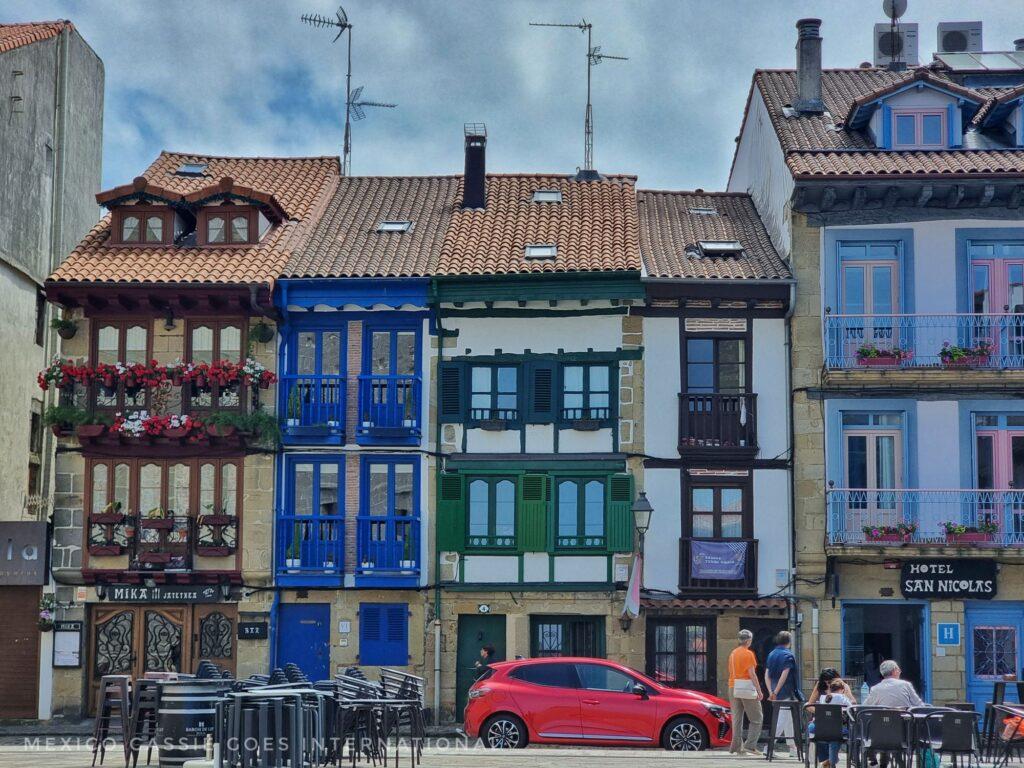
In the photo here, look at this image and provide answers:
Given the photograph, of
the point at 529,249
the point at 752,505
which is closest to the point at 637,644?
the point at 752,505

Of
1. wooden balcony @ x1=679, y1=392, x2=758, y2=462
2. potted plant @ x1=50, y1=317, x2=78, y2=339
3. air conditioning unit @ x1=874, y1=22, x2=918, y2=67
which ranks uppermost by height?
air conditioning unit @ x1=874, y1=22, x2=918, y2=67

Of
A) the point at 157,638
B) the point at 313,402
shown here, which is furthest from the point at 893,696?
the point at 157,638

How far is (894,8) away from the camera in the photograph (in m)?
36.5

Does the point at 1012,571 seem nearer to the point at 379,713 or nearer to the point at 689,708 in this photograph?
the point at 689,708

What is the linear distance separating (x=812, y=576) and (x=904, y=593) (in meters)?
1.71

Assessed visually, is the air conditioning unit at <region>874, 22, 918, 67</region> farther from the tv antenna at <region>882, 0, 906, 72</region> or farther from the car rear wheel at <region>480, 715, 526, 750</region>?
the car rear wheel at <region>480, 715, 526, 750</region>

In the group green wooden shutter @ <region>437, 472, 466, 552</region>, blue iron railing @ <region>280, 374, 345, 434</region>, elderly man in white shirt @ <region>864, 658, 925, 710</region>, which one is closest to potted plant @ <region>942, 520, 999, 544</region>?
green wooden shutter @ <region>437, 472, 466, 552</region>

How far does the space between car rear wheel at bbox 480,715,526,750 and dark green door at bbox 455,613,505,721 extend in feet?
21.7

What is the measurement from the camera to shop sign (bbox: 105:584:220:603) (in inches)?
1198

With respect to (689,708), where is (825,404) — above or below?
above

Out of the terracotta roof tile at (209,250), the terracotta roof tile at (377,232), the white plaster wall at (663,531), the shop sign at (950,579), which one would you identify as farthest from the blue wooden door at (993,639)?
the terracotta roof tile at (209,250)

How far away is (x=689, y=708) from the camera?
2347cm

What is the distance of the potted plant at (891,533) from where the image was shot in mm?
29219

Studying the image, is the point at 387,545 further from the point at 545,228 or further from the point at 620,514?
the point at 545,228
